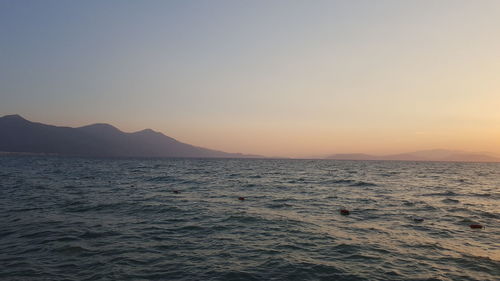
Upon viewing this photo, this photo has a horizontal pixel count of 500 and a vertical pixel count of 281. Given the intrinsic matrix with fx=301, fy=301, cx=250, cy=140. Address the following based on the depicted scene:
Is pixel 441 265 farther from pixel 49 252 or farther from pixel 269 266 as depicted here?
pixel 49 252

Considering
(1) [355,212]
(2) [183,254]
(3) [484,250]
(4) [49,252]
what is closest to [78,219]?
(4) [49,252]

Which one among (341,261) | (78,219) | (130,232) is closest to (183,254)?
(130,232)

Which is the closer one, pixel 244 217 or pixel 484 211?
pixel 244 217

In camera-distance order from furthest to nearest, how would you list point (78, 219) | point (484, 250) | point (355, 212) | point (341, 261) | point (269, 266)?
point (355, 212) → point (78, 219) → point (484, 250) → point (341, 261) → point (269, 266)

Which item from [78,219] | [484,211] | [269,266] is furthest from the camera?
[484,211]

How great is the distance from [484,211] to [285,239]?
73.8 ft

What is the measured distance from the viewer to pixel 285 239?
17.4 metres

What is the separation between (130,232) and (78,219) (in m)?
5.79

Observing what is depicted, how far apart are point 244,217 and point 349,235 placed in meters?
7.92

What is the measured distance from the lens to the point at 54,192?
3462 cm

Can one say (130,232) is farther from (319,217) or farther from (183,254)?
(319,217)

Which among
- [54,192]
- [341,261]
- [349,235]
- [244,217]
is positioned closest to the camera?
[341,261]

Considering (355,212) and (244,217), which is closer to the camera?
(244,217)

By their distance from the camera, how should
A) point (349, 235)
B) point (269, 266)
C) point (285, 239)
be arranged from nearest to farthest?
point (269, 266), point (285, 239), point (349, 235)
